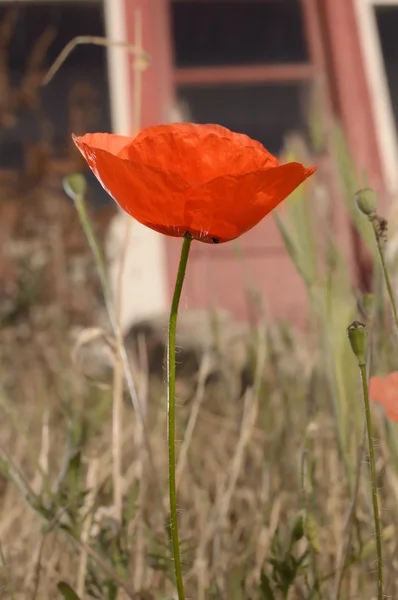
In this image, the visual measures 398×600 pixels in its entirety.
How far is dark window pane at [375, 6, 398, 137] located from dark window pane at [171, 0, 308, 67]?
0.41 metres

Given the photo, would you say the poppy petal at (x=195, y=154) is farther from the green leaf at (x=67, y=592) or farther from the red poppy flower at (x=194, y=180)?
the green leaf at (x=67, y=592)

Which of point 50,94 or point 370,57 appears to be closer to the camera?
point 370,57

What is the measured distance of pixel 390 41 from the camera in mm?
3727

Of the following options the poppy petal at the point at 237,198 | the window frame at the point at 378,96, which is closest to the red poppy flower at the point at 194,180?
the poppy petal at the point at 237,198

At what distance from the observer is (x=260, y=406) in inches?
30.0

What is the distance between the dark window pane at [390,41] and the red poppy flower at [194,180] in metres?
3.13

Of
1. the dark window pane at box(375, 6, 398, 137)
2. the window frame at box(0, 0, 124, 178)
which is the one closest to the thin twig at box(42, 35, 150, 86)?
the window frame at box(0, 0, 124, 178)

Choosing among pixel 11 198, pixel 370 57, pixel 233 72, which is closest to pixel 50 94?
pixel 233 72

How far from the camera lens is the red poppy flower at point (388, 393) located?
0.91 feet

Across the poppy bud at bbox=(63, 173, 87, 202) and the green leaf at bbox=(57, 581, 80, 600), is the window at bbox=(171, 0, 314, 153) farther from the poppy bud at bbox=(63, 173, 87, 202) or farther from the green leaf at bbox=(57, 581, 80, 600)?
the green leaf at bbox=(57, 581, 80, 600)

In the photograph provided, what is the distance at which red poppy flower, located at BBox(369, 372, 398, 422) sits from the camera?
28 centimetres

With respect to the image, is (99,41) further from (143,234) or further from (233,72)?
(233,72)

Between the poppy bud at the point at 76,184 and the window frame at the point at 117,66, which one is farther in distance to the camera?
the window frame at the point at 117,66

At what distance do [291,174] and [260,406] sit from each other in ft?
1.86
